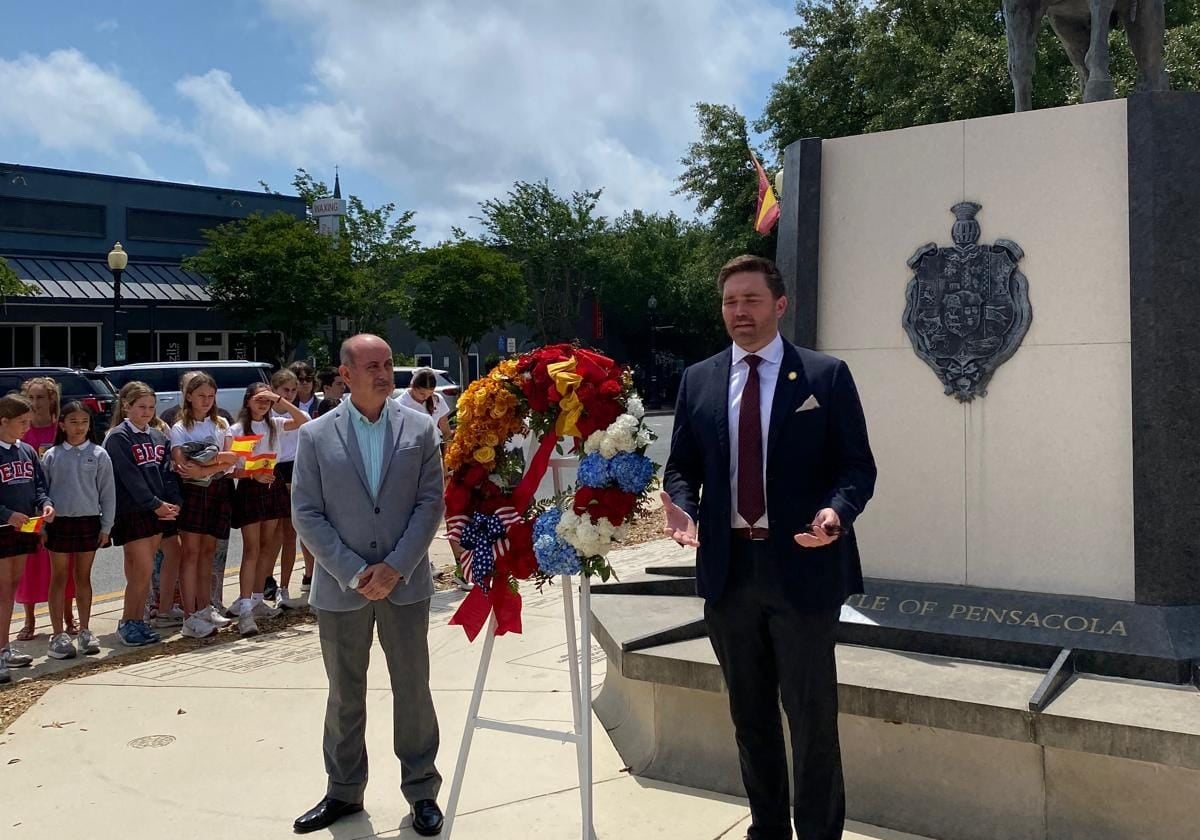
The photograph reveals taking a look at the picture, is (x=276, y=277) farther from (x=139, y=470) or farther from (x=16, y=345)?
(x=139, y=470)

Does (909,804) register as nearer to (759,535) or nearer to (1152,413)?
(759,535)

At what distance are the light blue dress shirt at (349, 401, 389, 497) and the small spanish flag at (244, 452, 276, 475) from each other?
11.6 ft

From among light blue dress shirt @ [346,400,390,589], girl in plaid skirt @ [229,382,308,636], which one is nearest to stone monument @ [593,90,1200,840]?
light blue dress shirt @ [346,400,390,589]

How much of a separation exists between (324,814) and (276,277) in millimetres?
31493

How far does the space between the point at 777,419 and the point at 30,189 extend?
3910 cm

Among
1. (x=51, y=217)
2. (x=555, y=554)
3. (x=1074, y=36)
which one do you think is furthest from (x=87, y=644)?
(x=51, y=217)

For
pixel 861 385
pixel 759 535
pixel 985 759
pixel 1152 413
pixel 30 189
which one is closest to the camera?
pixel 759 535

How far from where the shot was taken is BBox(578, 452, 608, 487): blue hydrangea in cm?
353

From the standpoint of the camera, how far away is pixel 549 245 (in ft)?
162

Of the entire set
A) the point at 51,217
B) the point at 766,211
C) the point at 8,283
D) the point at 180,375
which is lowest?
the point at 180,375

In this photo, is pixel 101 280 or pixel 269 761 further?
pixel 101 280

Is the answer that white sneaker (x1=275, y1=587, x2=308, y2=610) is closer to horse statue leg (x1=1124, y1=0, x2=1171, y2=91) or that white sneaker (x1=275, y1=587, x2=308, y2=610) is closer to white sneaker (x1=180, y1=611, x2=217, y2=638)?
white sneaker (x1=180, y1=611, x2=217, y2=638)

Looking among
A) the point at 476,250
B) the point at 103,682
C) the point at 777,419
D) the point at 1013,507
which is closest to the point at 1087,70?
the point at 1013,507

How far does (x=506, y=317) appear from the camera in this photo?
4225 cm
